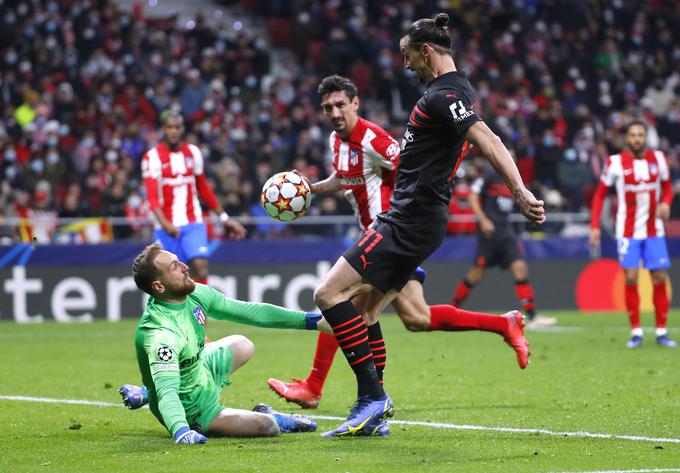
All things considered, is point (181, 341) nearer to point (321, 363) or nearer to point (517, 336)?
point (321, 363)

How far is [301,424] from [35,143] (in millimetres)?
14585

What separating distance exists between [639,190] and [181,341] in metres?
7.60

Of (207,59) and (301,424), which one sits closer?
(301,424)

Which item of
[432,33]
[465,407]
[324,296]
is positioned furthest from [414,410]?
[432,33]

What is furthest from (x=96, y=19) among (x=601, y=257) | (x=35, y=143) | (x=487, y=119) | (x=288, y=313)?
Answer: (x=288, y=313)

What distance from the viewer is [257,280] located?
1717 centimetres

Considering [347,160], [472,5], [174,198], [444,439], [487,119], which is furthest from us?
[472,5]

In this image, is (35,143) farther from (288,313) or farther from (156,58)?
(288,313)

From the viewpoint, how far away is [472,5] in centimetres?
2809

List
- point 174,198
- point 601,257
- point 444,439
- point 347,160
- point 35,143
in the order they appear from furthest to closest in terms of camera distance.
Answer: point 35,143, point 601,257, point 174,198, point 347,160, point 444,439

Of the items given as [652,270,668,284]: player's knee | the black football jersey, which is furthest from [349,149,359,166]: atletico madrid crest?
[652,270,668,284]: player's knee

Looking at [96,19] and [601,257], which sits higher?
[96,19]

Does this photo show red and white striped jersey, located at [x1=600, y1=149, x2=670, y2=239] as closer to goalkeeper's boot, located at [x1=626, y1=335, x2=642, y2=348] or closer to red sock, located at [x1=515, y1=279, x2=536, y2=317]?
goalkeeper's boot, located at [x1=626, y1=335, x2=642, y2=348]

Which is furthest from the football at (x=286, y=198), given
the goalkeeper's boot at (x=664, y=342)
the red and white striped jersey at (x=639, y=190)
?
the goalkeeper's boot at (x=664, y=342)
